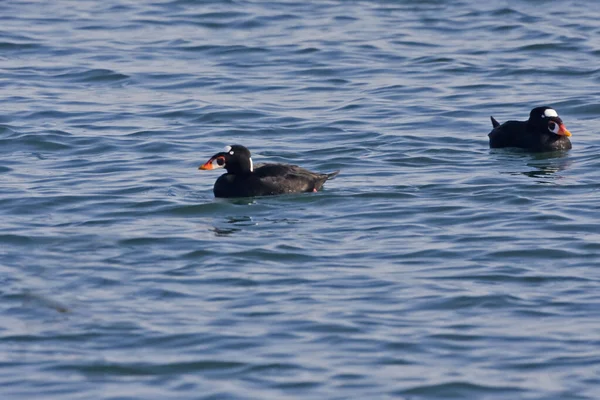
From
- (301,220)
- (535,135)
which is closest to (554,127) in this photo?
(535,135)

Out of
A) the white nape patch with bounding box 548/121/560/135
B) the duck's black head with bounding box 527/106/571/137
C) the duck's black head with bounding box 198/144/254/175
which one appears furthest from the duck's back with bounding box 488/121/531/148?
the duck's black head with bounding box 198/144/254/175

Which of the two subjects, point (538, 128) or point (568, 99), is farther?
point (568, 99)

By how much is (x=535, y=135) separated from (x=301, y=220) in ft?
16.4

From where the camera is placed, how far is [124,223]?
44.8 feet

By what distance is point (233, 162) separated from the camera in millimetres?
14781

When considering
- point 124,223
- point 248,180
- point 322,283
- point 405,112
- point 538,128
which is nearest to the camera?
point 322,283

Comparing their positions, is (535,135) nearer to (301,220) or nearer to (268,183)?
(268,183)

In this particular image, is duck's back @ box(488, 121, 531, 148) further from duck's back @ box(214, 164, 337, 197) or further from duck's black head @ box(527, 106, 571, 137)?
duck's back @ box(214, 164, 337, 197)

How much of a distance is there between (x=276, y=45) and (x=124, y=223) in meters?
12.5

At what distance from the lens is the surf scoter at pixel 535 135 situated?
17328 millimetres

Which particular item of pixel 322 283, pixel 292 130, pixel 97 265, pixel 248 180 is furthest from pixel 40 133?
pixel 322 283

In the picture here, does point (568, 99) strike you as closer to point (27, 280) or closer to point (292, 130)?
point (292, 130)

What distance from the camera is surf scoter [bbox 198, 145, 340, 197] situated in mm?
14625

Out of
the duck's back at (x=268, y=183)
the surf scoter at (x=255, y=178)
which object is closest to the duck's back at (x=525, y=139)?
the surf scoter at (x=255, y=178)
